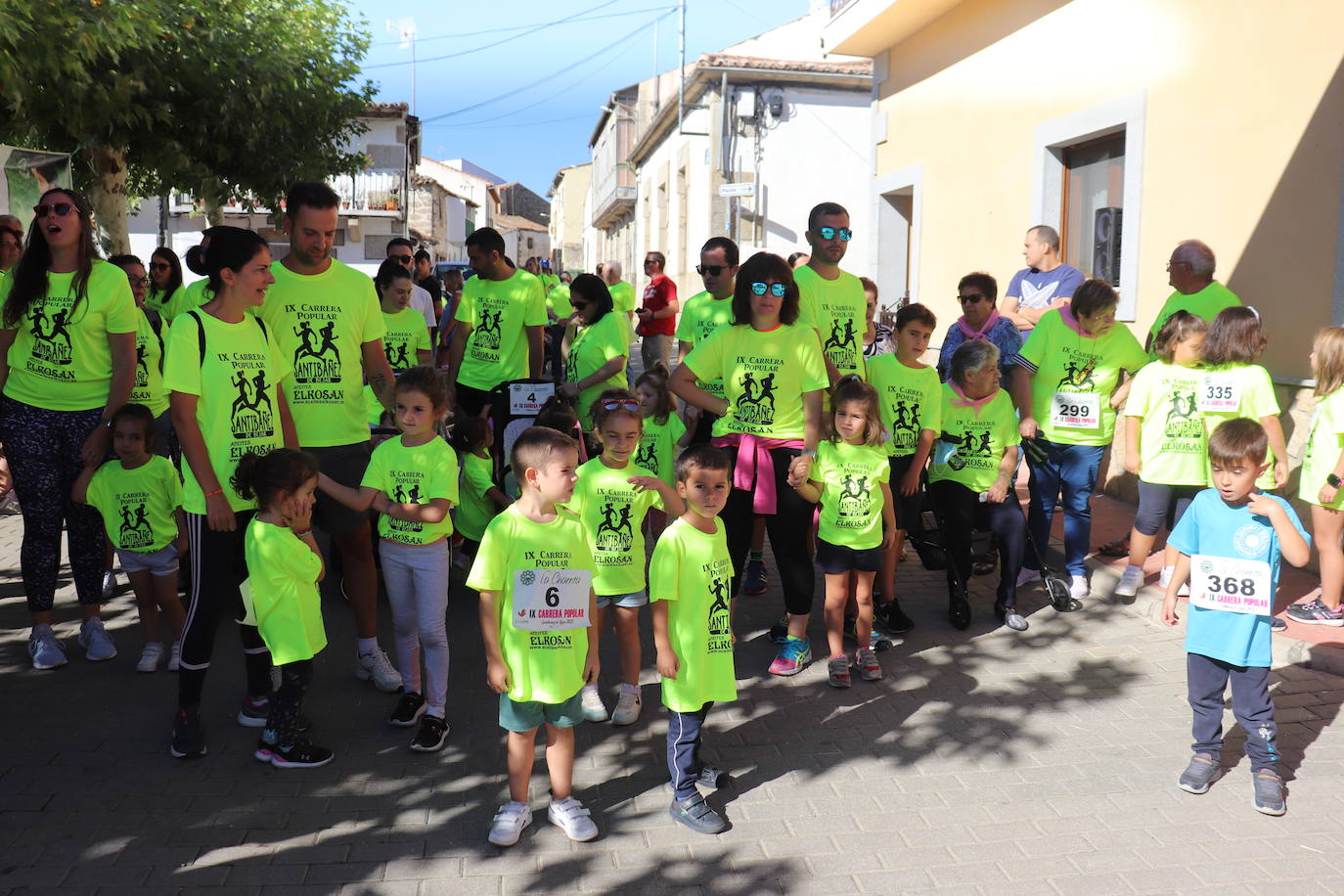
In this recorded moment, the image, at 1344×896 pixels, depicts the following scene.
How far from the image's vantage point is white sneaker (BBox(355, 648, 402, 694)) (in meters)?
4.84

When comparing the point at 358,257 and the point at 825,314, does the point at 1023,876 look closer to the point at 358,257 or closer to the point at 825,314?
the point at 825,314

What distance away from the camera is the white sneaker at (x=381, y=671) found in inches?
190

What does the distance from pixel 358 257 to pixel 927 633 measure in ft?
121

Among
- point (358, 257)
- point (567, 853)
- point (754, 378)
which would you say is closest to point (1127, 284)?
point (754, 378)

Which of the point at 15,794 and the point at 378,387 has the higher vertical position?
the point at 378,387

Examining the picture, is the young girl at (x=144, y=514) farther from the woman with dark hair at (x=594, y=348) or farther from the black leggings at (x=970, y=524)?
the black leggings at (x=970, y=524)

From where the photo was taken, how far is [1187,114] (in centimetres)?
799

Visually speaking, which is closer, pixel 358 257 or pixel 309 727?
pixel 309 727

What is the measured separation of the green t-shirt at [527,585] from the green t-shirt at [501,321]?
302 cm

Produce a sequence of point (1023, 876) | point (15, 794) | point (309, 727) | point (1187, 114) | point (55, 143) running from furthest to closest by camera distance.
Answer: point (55, 143) → point (1187, 114) → point (309, 727) → point (15, 794) → point (1023, 876)

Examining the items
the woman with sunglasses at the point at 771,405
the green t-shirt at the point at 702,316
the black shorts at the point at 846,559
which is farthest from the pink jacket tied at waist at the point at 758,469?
the green t-shirt at the point at 702,316

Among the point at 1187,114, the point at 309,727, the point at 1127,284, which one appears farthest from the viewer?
the point at 1127,284

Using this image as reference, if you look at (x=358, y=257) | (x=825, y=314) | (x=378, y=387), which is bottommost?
(x=378, y=387)

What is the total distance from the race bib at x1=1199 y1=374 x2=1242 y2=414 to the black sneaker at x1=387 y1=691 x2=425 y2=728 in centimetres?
410
